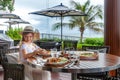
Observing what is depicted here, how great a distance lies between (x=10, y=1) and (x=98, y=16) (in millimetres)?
5165

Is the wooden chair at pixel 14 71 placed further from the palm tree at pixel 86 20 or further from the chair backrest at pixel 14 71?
the palm tree at pixel 86 20

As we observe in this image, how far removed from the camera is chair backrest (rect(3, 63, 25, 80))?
274 centimetres

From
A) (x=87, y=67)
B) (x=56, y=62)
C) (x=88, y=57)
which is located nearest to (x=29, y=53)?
(x=56, y=62)

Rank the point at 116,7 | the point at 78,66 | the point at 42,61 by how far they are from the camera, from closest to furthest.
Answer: the point at 78,66 < the point at 42,61 < the point at 116,7

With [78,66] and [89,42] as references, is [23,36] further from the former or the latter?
[89,42]

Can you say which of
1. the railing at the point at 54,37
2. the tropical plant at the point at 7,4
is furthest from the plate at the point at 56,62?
the tropical plant at the point at 7,4

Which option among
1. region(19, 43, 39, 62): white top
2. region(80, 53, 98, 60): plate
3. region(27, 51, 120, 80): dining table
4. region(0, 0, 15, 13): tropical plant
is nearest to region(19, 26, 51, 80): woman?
region(19, 43, 39, 62): white top

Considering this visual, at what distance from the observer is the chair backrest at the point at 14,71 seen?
2738 millimetres

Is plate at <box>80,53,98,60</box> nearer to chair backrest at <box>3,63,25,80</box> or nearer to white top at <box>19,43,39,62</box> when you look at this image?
white top at <box>19,43,39,62</box>

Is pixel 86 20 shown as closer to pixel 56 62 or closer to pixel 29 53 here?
pixel 29 53

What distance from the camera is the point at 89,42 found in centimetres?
970

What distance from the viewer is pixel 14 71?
2.82 m

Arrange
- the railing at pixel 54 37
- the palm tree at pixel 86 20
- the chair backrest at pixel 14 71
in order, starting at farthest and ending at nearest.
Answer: the palm tree at pixel 86 20
the railing at pixel 54 37
the chair backrest at pixel 14 71

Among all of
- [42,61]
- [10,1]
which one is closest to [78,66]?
[42,61]
